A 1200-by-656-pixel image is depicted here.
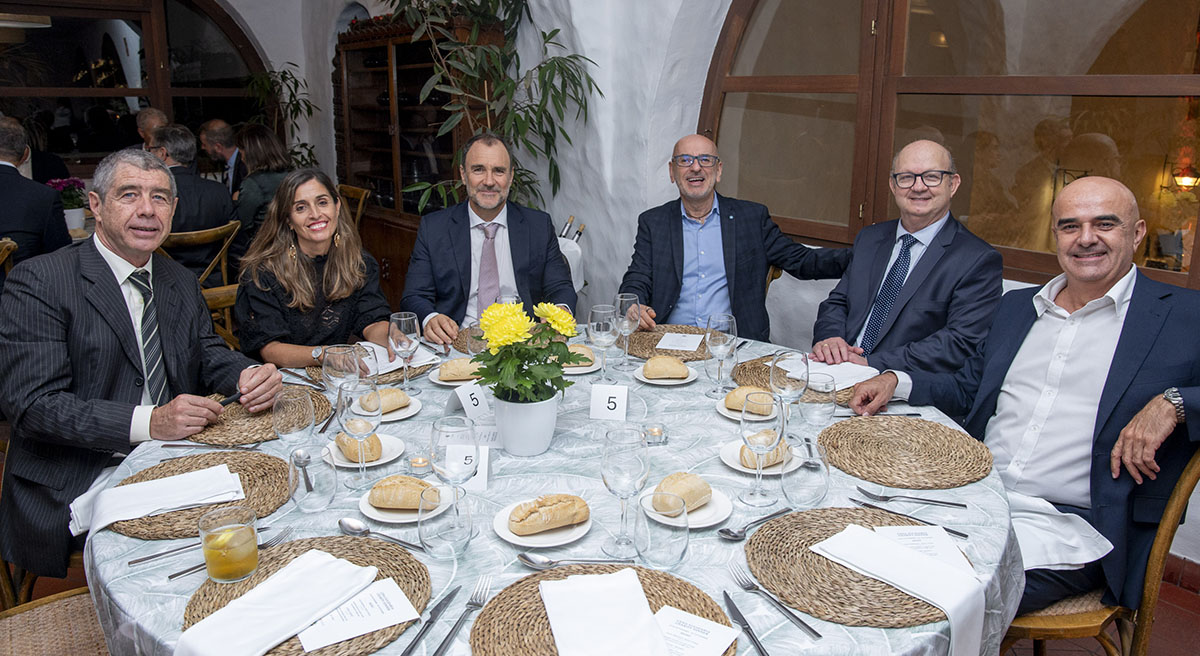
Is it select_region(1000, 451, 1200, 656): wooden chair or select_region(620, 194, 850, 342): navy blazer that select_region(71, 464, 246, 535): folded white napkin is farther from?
select_region(620, 194, 850, 342): navy blazer

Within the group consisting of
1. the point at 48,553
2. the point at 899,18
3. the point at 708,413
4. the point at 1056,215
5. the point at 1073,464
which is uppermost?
the point at 899,18

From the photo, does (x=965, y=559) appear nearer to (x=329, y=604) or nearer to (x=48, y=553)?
(x=329, y=604)

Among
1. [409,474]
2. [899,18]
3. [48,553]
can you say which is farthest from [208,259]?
[899,18]

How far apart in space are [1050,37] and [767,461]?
2428mm

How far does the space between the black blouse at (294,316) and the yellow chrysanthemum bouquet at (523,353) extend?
1274 millimetres

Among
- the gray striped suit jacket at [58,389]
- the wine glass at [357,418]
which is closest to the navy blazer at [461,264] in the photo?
the gray striped suit jacket at [58,389]

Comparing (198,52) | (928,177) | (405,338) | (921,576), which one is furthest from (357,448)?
(198,52)

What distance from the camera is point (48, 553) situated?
6.23ft

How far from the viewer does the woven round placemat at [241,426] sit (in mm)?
1797

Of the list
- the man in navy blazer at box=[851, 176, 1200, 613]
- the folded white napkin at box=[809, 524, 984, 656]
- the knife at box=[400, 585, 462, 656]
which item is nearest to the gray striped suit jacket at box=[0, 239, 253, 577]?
the knife at box=[400, 585, 462, 656]

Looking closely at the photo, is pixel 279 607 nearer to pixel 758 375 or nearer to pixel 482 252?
pixel 758 375

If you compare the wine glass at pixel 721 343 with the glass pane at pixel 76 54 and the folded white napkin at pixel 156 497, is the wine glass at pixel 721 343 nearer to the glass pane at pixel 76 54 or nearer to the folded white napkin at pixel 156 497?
the folded white napkin at pixel 156 497

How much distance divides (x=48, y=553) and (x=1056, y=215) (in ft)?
8.75

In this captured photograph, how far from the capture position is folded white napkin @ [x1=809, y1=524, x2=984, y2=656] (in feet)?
3.91
